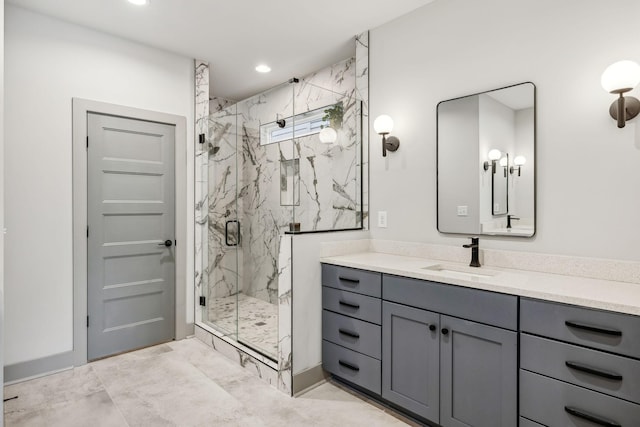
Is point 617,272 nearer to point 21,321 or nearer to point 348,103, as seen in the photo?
point 348,103

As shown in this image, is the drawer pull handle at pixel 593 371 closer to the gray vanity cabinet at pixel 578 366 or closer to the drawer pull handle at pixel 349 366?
the gray vanity cabinet at pixel 578 366

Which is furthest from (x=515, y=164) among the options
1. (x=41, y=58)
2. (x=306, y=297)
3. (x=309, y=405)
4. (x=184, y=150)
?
(x=41, y=58)

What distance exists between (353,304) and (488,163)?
49.9 inches

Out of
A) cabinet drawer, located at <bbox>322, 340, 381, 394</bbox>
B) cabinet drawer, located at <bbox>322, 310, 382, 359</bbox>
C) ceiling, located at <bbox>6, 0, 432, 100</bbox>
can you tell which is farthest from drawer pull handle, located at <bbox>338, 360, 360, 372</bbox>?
ceiling, located at <bbox>6, 0, 432, 100</bbox>

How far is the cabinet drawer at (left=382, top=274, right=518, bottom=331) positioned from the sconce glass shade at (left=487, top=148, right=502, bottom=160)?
95cm

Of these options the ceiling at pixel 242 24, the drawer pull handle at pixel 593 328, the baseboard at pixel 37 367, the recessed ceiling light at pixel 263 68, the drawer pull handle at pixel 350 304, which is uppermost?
the recessed ceiling light at pixel 263 68

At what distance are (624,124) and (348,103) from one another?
194cm

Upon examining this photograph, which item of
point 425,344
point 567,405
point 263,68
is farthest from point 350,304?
point 263,68

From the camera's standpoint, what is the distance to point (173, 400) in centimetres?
230

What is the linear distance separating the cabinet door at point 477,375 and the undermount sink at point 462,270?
1.18 feet

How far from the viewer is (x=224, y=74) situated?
4.00 m

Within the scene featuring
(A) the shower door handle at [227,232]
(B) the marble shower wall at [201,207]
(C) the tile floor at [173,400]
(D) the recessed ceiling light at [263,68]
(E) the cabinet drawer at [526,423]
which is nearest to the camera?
(E) the cabinet drawer at [526,423]

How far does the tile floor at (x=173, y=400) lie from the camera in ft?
6.82

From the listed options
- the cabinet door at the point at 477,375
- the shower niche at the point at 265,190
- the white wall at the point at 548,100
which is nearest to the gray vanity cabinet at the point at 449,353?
the cabinet door at the point at 477,375
